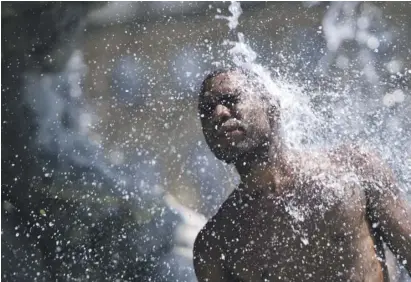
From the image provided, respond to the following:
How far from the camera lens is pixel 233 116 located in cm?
123

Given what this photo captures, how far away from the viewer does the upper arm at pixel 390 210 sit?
44.3 inches

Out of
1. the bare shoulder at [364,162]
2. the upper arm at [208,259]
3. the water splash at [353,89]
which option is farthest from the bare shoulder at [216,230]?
the water splash at [353,89]

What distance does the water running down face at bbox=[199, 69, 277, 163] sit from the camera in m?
1.23

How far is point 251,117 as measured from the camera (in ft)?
4.07

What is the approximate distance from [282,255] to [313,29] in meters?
0.82

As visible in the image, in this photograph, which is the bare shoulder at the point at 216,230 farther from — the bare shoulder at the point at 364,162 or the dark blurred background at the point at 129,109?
the dark blurred background at the point at 129,109

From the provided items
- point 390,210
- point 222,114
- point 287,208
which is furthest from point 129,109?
point 390,210

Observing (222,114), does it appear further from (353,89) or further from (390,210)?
(353,89)

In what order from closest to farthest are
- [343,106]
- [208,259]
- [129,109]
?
[208,259], [343,106], [129,109]

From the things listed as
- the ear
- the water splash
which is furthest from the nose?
the water splash

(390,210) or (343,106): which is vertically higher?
(343,106)

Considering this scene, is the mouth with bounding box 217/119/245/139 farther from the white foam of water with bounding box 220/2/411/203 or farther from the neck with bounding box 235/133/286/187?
the white foam of water with bounding box 220/2/411/203

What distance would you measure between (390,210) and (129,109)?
0.94 m

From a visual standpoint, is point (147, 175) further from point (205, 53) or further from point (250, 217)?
point (250, 217)
